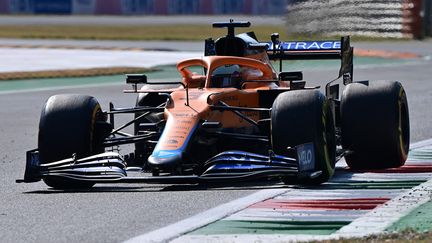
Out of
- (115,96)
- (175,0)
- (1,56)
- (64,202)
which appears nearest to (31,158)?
(64,202)

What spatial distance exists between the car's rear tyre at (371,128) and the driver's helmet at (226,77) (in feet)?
3.45

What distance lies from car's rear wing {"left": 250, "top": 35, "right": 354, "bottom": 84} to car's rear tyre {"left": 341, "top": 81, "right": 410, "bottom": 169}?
104 cm

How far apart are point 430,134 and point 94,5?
6665 centimetres

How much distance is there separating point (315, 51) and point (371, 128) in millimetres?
1997

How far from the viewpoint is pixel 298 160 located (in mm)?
9156

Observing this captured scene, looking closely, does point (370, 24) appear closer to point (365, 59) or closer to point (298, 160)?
point (298, 160)

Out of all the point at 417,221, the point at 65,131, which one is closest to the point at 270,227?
the point at 417,221

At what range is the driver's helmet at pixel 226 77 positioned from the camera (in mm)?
10844

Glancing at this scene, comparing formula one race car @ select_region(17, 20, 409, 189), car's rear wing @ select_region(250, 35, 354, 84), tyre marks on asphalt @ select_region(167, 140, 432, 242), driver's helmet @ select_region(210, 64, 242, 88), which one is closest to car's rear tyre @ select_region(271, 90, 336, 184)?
formula one race car @ select_region(17, 20, 409, 189)

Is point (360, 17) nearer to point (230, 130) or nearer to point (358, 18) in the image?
point (358, 18)

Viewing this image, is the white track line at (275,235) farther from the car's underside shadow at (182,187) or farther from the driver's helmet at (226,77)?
the driver's helmet at (226,77)

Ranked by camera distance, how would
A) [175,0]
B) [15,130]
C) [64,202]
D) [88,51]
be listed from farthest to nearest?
[175,0] → [88,51] → [15,130] → [64,202]

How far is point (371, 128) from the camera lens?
10.4 metres

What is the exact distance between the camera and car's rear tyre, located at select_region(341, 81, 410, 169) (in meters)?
10.4
